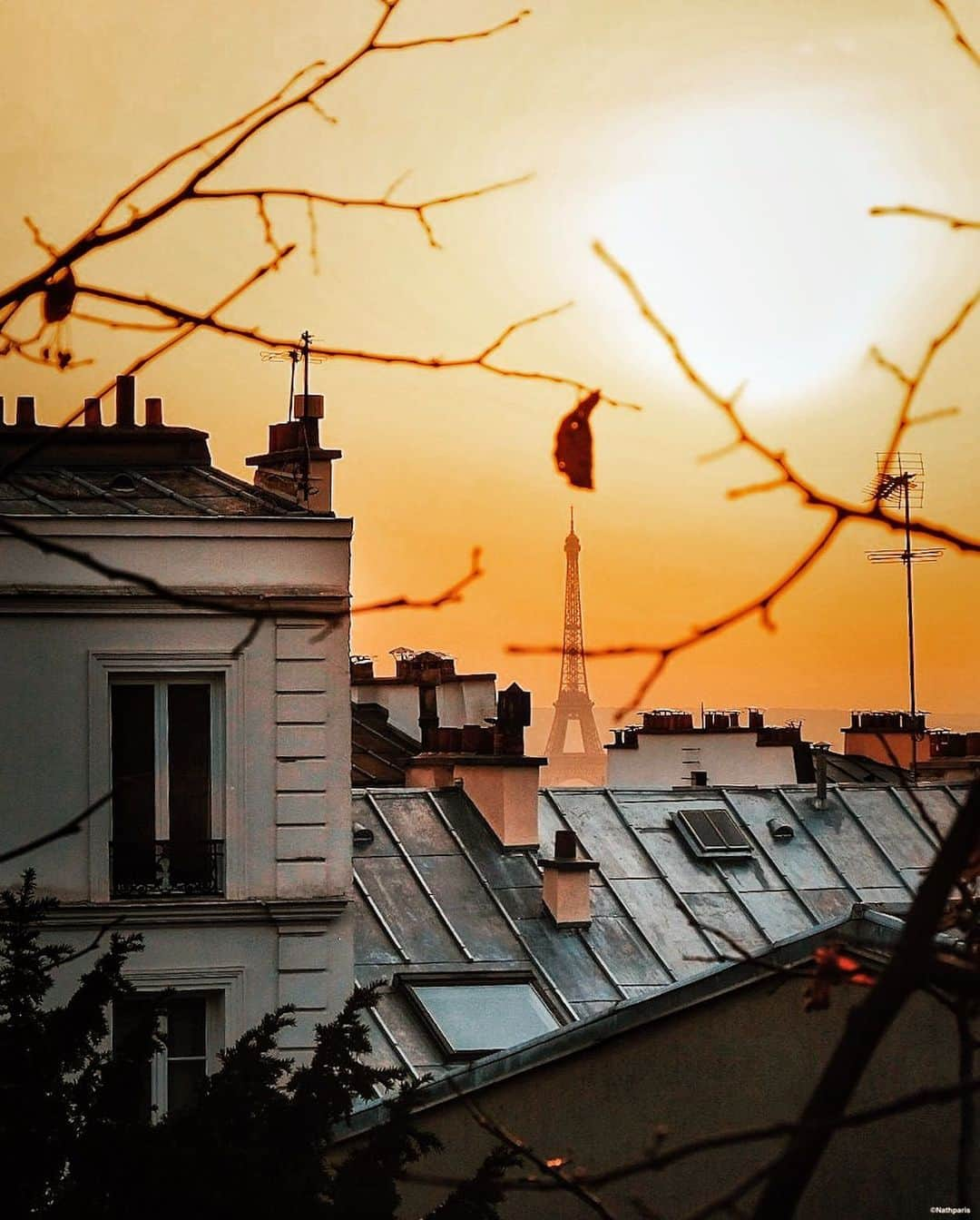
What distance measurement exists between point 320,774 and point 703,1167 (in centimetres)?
768

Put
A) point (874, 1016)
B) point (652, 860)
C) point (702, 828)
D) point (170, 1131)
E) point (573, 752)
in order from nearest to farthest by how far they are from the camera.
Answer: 1. point (874, 1016)
2. point (170, 1131)
3. point (652, 860)
4. point (702, 828)
5. point (573, 752)

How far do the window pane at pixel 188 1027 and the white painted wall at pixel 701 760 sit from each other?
63.9 ft

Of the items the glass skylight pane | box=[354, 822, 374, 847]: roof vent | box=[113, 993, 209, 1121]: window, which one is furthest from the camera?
the glass skylight pane

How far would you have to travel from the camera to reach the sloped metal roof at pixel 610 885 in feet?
70.8

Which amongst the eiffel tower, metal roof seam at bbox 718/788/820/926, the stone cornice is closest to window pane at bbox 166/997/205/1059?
the stone cornice

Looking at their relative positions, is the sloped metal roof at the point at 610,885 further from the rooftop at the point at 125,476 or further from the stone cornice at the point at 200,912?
the rooftop at the point at 125,476

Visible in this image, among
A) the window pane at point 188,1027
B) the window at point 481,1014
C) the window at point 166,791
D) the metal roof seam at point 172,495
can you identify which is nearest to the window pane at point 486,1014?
the window at point 481,1014

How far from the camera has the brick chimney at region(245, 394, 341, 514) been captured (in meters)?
20.6

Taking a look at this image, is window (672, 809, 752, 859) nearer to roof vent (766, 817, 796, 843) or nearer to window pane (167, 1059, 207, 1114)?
roof vent (766, 817, 796, 843)

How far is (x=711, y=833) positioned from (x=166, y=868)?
445 inches

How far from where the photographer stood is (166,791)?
16.5 m

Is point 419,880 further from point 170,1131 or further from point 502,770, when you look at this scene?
point 170,1131

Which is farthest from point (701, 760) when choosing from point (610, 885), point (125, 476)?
point (125, 476)

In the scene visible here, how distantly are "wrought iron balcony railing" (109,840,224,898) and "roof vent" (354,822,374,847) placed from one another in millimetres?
6686
